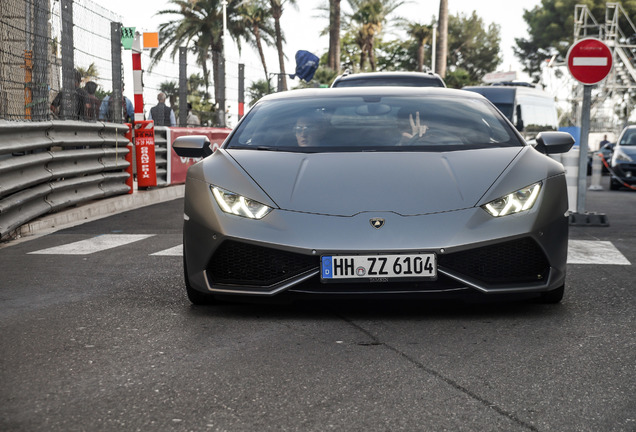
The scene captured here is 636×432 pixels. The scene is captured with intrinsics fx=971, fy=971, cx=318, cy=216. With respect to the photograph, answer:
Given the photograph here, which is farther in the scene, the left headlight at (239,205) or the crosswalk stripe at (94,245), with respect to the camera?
the crosswalk stripe at (94,245)

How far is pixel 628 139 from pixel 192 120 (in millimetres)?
9716

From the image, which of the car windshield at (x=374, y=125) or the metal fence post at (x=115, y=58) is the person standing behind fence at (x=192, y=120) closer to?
the metal fence post at (x=115, y=58)

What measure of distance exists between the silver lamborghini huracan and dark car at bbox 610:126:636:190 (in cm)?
1607

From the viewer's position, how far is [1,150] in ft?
29.5

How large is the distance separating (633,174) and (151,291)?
16.6m

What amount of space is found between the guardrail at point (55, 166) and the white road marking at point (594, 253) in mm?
5062

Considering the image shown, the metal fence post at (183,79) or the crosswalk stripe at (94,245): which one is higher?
the metal fence post at (183,79)

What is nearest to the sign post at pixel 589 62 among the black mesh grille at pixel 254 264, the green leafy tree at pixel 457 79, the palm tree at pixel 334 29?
the black mesh grille at pixel 254 264

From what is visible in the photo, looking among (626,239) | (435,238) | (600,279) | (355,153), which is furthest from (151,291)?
(626,239)

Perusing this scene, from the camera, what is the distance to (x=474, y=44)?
83.9m

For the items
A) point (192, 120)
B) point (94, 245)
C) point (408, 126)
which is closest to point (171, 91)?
point (192, 120)

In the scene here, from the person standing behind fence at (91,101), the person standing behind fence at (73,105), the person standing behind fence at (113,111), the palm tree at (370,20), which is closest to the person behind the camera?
the person standing behind fence at (73,105)

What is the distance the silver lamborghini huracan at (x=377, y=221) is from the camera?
15.2 feet

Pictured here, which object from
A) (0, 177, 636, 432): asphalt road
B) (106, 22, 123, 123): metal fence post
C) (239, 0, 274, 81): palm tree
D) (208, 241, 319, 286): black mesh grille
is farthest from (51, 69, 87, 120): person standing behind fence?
(239, 0, 274, 81): palm tree
